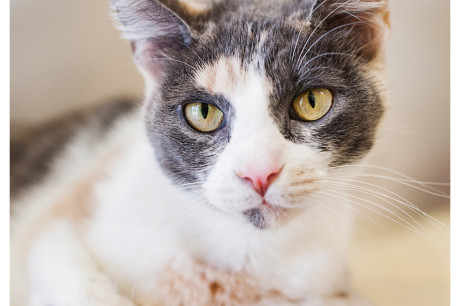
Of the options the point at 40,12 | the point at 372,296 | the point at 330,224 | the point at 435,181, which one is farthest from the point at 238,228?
the point at 40,12

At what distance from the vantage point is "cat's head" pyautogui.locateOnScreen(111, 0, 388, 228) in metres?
0.75

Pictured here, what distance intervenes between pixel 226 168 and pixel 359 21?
1.26 ft

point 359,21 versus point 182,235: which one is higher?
point 359,21

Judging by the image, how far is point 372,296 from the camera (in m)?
0.99

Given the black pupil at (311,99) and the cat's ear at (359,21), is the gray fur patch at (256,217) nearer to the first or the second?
the black pupil at (311,99)

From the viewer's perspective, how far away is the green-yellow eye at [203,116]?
32.1 inches

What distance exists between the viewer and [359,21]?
864mm

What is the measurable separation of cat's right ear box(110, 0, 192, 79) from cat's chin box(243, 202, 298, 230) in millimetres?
343

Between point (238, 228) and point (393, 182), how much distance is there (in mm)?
355

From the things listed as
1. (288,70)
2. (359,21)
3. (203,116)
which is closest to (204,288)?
(203,116)

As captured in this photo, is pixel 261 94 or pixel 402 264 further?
pixel 402 264

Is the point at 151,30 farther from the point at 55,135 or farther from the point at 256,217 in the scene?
the point at 55,135

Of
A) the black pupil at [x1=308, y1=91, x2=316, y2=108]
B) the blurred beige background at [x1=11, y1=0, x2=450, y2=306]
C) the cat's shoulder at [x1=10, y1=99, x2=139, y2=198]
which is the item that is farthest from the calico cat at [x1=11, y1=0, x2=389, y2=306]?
the cat's shoulder at [x1=10, y1=99, x2=139, y2=198]
